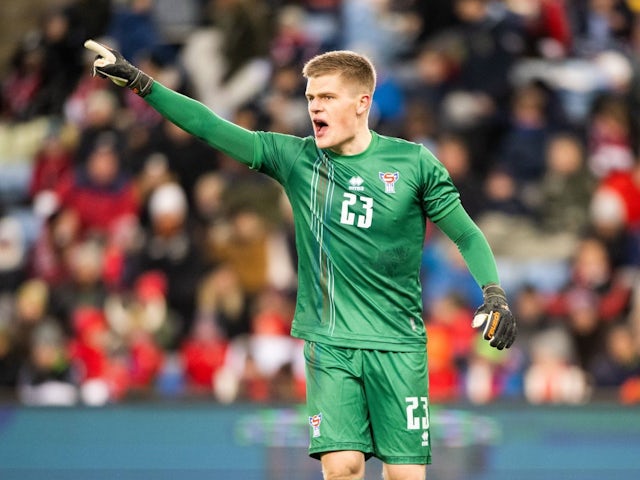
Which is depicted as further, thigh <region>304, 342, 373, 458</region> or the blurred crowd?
the blurred crowd

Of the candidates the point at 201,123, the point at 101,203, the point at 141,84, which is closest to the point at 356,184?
the point at 201,123

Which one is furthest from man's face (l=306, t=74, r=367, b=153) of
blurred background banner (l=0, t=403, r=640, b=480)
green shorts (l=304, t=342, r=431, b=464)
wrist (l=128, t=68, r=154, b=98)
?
blurred background banner (l=0, t=403, r=640, b=480)

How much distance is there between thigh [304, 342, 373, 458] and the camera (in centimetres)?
642

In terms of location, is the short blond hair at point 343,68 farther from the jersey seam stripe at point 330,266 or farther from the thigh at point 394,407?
the thigh at point 394,407

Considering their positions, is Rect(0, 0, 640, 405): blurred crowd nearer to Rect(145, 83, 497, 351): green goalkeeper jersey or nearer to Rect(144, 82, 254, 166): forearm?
Rect(145, 83, 497, 351): green goalkeeper jersey

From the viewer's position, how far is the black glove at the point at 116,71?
6402 millimetres

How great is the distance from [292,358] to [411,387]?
4.75 metres

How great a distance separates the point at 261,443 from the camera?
32.9 ft

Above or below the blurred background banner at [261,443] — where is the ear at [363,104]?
above

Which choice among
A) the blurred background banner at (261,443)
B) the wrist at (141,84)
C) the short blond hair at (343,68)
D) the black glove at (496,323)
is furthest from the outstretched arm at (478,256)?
the blurred background banner at (261,443)

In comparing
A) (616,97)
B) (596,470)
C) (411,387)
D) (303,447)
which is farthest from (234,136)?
(616,97)

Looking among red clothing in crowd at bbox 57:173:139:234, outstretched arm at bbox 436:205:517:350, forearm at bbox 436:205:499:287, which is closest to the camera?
outstretched arm at bbox 436:205:517:350

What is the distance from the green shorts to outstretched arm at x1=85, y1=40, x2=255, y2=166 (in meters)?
1.00

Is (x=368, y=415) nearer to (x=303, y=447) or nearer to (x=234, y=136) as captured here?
(x=234, y=136)
